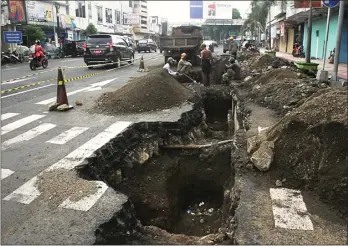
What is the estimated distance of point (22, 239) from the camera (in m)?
3.27

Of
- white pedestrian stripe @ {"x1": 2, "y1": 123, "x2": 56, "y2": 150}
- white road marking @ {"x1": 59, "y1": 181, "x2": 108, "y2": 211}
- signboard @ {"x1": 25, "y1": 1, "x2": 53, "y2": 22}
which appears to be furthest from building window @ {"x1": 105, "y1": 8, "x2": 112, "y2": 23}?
white road marking @ {"x1": 59, "y1": 181, "x2": 108, "y2": 211}

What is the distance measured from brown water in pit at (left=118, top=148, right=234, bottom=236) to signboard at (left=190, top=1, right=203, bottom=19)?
193 ft

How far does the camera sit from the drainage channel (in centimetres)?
432

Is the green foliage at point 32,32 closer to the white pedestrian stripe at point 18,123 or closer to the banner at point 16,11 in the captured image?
the banner at point 16,11

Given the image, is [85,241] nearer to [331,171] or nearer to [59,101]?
[331,171]

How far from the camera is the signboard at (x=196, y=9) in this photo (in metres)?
61.7

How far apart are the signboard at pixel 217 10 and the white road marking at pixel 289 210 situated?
207ft

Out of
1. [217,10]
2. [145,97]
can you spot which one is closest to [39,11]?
[145,97]

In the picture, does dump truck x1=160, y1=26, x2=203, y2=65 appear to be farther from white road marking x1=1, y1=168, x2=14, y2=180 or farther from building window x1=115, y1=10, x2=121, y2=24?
building window x1=115, y1=10, x2=121, y2=24

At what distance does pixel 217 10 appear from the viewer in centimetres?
6544

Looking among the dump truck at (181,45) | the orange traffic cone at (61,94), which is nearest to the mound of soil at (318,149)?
the orange traffic cone at (61,94)

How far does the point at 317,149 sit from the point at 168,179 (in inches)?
116

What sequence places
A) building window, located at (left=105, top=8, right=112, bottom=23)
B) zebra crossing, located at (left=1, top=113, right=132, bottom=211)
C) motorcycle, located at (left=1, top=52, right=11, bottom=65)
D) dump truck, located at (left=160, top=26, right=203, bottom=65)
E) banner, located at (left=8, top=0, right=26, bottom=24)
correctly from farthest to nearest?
building window, located at (left=105, top=8, right=112, bottom=23), banner, located at (left=8, top=0, right=26, bottom=24), motorcycle, located at (left=1, top=52, right=11, bottom=65), dump truck, located at (left=160, top=26, right=203, bottom=65), zebra crossing, located at (left=1, top=113, right=132, bottom=211)

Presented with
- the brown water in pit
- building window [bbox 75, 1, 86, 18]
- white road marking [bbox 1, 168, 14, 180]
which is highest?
building window [bbox 75, 1, 86, 18]
